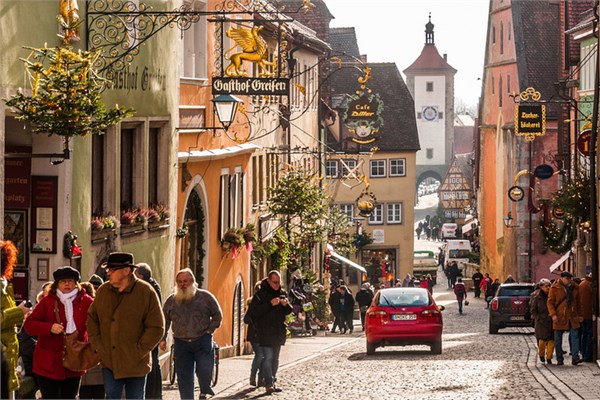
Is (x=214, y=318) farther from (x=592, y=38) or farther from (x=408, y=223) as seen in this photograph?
(x=408, y=223)

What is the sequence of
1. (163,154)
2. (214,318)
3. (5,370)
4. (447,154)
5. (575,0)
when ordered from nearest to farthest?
(5,370)
(214,318)
(163,154)
(575,0)
(447,154)

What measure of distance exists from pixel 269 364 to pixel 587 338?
22.0ft

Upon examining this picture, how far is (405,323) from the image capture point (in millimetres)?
25438

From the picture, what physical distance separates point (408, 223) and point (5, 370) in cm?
6607

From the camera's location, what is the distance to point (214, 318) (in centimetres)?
1484

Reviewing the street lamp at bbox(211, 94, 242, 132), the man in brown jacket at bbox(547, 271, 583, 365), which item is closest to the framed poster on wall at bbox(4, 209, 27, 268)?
the street lamp at bbox(211, 94, 242, 132)

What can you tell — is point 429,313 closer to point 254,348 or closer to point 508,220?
point 254,348

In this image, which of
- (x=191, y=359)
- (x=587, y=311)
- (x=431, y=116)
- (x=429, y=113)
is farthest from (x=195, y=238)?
(x=431, y=116)

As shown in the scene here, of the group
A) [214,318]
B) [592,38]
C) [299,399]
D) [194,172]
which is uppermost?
[592,38]

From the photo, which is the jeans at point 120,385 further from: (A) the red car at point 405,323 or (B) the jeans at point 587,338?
(A) the red car at point 405,323

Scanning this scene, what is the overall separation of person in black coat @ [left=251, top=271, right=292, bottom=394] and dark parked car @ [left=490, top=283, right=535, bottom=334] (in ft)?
54.9

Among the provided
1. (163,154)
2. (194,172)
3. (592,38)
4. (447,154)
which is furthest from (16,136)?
(447,154)

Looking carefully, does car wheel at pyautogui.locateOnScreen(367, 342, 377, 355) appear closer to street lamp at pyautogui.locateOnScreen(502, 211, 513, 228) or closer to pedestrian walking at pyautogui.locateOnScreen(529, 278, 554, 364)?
pedestrian walking at pyautogui.locateOnScreen(529, 278, 554, 364)

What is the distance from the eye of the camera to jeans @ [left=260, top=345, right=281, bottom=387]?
17.2 meters
